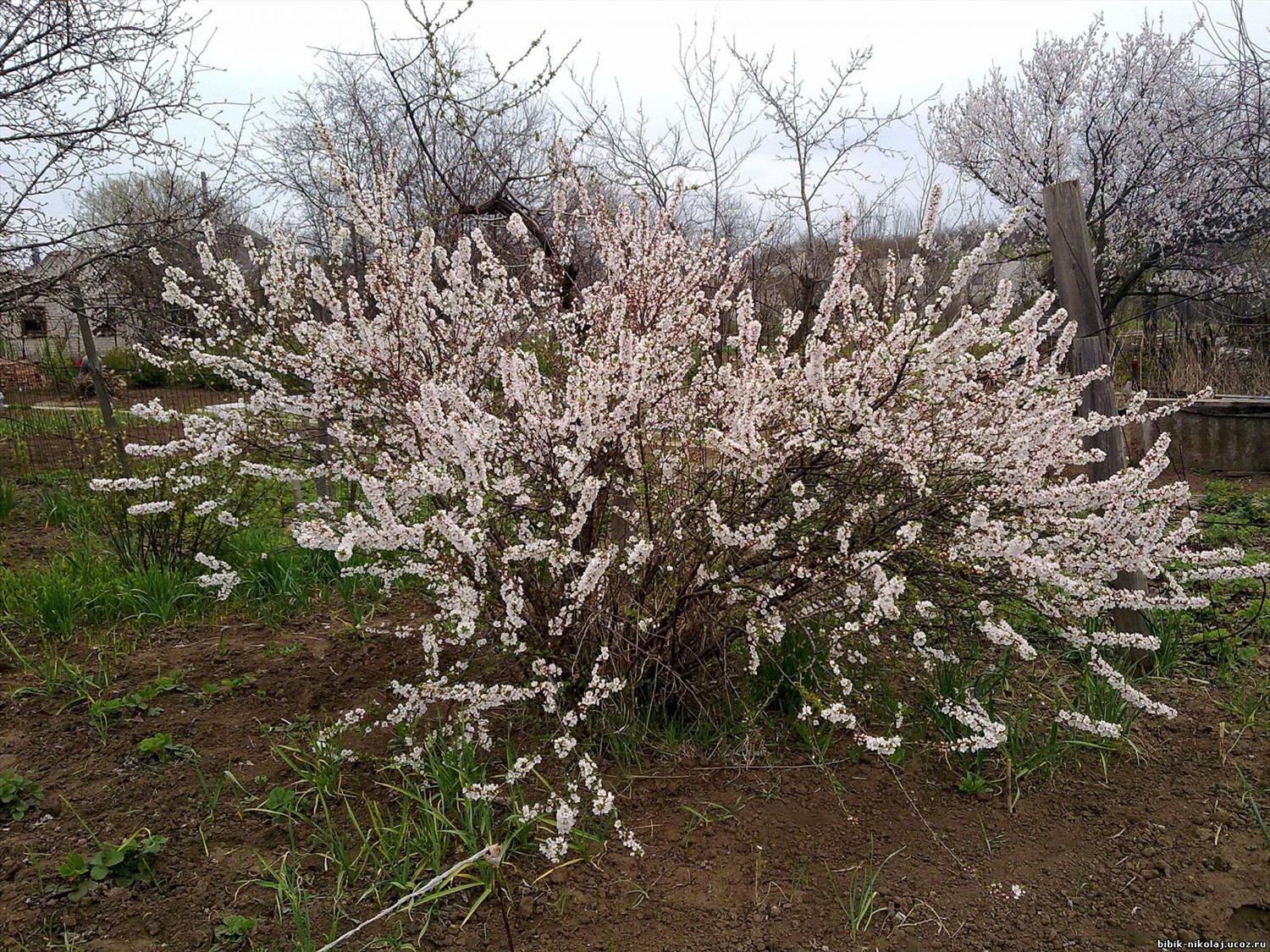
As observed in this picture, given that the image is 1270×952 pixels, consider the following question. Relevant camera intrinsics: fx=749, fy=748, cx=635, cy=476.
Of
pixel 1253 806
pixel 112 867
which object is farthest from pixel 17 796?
pixel 1253 806

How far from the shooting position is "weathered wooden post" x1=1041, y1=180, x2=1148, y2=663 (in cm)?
323

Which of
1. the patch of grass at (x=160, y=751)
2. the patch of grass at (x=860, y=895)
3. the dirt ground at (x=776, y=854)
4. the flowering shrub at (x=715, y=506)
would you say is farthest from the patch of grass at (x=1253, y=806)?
the patch of grass at (x=160, y=751)

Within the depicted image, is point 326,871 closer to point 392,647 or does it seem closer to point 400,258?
point 392,647

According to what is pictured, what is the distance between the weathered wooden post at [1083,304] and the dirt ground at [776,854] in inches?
39.1

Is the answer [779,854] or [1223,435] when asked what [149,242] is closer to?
[779,854]

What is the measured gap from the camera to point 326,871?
2246 mm

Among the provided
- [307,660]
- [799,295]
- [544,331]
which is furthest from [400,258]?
[799,295]

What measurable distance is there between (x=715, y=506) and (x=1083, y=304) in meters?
2.12

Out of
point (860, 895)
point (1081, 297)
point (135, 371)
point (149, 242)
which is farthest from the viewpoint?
point (135, 371)

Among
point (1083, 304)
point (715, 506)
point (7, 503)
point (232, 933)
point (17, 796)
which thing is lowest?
point (232, 933)

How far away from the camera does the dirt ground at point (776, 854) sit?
204 centimetres

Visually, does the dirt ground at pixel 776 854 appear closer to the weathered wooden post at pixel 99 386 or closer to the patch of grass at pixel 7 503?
the weathered wooden post at pixel 99 386

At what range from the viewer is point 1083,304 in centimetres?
330

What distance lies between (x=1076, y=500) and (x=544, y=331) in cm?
243
